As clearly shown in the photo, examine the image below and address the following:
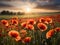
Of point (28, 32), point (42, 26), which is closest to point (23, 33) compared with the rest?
point (28, 32)

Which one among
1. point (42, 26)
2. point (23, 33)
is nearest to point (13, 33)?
point (23, 33)

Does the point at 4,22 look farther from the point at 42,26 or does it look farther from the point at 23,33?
the point at 42,26

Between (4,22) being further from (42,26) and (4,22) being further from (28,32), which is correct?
(42,26)

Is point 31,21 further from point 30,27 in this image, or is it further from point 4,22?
point 4,22

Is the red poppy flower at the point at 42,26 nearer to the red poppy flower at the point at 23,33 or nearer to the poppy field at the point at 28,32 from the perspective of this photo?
the poppy field at the point at 28,32

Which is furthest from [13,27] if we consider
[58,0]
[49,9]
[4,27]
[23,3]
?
[58,0]

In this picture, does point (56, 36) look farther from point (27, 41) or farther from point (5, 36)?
point (5, 36)

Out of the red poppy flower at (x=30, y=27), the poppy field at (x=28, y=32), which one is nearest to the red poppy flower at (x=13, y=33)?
the poppy field at (x=28, y=32)

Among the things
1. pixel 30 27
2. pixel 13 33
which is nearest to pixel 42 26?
pixel 30 27

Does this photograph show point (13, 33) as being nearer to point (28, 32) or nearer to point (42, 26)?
point (28, 32)
